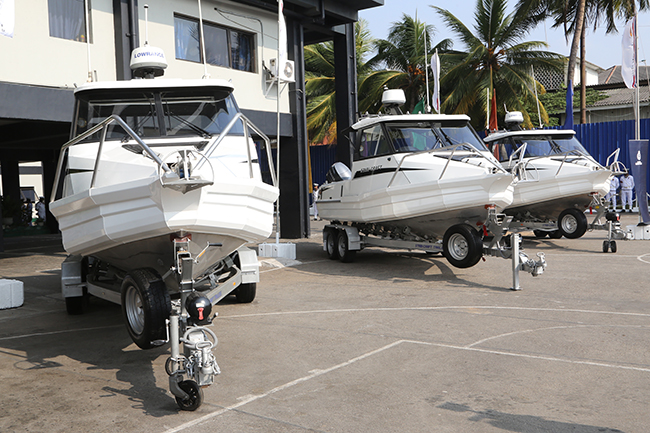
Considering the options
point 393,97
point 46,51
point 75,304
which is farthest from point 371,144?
point 46,51

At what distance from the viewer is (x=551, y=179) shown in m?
12.6

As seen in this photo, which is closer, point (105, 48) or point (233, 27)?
point (105, 48)

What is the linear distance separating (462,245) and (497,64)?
21494mm

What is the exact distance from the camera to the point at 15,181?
76.1 feet

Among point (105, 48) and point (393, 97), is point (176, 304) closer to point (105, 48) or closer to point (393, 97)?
point (393, 97)

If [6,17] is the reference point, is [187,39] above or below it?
above

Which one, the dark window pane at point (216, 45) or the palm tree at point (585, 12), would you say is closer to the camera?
the dark window pane at point (216, 45)

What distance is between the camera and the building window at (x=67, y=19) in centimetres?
1094

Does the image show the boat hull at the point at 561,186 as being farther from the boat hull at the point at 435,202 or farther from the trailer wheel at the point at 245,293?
the trailer wheel at the point at 245,293

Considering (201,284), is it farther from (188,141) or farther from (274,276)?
(274,276)

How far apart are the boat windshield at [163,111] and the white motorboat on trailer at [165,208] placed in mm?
11

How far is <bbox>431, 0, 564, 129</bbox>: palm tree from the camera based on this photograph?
27484 millimetres

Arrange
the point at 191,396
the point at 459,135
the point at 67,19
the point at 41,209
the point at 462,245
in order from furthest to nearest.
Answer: the point at 41,209, the point at 67,19, the point at 459,135, the point at 462,245, the point at 191,396

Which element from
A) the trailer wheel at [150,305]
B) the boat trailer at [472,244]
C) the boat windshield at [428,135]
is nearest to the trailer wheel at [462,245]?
the boat trailer at [472,244]
